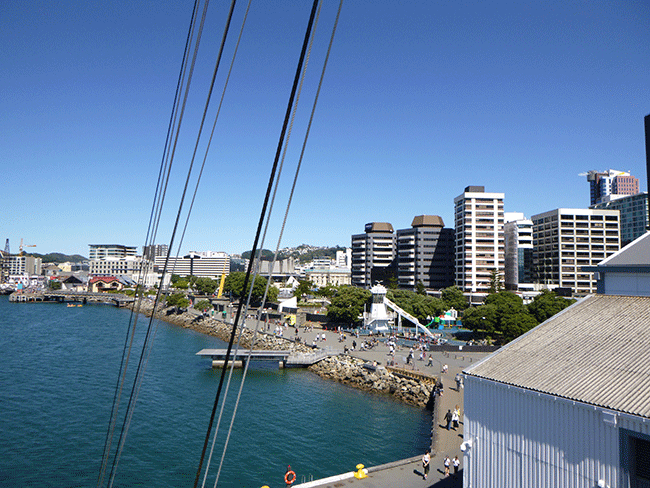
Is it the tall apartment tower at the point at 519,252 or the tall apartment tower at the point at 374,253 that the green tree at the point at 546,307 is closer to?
the tall apartment tower at the point at 519,252

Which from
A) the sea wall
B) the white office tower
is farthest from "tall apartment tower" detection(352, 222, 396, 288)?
the white office tower

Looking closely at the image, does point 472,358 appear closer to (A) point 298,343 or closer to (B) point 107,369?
(A) point 298,343

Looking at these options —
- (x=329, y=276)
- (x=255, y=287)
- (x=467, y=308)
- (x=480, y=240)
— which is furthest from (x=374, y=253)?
(x=467, y=308)

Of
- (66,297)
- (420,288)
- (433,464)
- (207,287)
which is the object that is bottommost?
(66,297)

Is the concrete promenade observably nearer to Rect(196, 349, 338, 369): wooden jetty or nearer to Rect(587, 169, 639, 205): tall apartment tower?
Rect(196, 349, 338, 369): wooden jetty

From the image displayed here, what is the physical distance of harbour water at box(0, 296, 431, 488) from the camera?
18312 mm

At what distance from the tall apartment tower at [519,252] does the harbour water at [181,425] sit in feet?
276

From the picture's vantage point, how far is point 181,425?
2391cm

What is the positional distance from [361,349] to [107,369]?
73.4ft

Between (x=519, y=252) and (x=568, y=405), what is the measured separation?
112220 mm

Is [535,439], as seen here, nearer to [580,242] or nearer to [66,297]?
[580,242]

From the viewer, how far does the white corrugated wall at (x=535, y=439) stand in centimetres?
893

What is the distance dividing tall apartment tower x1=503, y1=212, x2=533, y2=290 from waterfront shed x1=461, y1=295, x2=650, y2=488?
9781cm

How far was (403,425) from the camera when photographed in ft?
81.6
